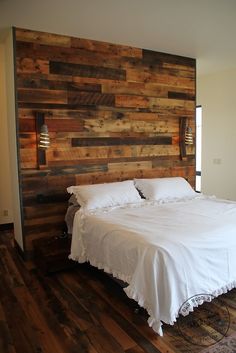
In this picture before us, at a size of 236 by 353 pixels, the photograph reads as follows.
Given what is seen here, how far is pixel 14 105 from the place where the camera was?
138 inches

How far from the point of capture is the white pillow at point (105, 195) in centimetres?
344

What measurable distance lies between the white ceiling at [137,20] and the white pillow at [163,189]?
1.86m

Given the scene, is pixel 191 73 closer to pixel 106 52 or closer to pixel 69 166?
pixel 106 52

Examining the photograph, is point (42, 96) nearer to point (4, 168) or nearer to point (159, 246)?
point (4, 168)

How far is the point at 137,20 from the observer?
3240 mm

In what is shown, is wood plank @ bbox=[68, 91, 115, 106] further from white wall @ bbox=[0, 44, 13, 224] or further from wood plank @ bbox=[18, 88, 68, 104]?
white wall @ bbox=[0, 44, 13, 224]

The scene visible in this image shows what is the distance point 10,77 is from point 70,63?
0.75 m

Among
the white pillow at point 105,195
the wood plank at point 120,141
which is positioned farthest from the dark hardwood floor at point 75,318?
the wood plank at point 120,141

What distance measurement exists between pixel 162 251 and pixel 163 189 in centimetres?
189

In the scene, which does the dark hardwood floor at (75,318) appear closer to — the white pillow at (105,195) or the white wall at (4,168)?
the white pillow at (105,195)

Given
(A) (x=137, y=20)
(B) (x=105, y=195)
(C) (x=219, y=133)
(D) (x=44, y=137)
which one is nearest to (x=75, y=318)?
(B) (x=105, y=195)

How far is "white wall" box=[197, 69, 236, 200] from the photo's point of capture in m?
5.47

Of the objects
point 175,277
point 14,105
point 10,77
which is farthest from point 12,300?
point 10,77

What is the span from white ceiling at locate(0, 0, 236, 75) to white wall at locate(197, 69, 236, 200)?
139 centimetres
